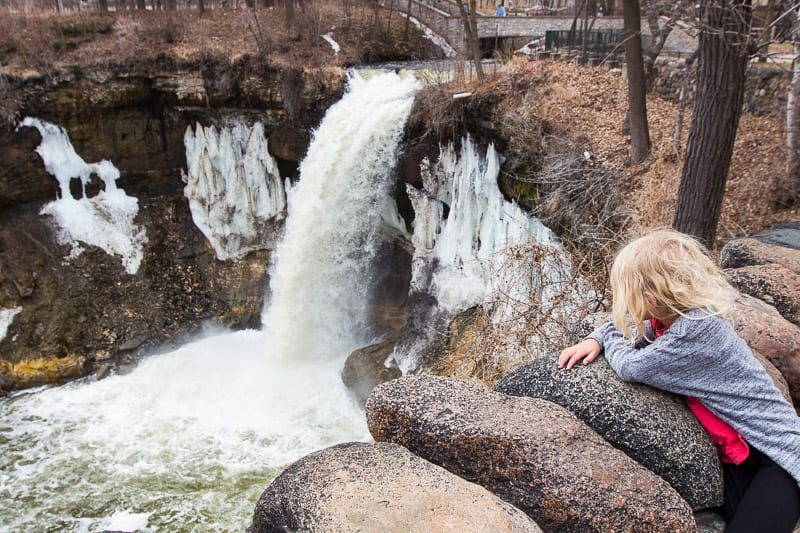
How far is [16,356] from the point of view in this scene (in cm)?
1298

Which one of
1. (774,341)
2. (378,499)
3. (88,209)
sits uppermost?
(774,341)

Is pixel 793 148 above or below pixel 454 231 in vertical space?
above

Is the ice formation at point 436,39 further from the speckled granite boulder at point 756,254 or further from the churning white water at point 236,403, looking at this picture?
the speckled granite boulder at point 756,254

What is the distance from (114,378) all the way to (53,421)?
6.16 ft

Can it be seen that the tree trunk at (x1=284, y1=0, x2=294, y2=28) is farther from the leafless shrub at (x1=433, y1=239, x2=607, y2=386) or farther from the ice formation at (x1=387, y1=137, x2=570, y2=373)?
the leafless shrub at (x1=433, y1=239, x2=607, y2=386)

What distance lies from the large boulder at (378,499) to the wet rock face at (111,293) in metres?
12.6

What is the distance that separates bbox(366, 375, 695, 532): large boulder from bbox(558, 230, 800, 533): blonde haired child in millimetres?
339

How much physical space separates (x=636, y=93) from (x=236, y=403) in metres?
8.99

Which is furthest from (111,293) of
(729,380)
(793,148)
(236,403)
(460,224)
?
(729,380)

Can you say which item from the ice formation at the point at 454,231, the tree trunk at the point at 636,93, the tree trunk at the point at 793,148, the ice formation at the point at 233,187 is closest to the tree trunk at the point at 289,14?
the ice formation at the point at 233,187

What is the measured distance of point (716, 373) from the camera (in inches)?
97.2

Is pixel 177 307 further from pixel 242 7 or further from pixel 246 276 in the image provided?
pixel 242 7

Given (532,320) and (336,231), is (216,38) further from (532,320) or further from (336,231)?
(532,320)

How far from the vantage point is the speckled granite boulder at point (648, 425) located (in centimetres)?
253
